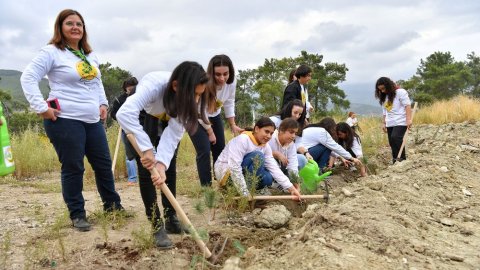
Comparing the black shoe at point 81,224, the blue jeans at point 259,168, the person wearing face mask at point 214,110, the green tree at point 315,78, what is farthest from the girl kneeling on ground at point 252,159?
the green tree at point 315,78

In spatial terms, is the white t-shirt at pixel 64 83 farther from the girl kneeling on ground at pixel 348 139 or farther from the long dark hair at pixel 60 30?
the girl kneeling on ground at pixel 348 139

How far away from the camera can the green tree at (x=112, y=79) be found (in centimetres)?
2912

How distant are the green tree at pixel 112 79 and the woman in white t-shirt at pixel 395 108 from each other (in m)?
23.4

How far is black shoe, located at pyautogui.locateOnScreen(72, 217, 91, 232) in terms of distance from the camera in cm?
330

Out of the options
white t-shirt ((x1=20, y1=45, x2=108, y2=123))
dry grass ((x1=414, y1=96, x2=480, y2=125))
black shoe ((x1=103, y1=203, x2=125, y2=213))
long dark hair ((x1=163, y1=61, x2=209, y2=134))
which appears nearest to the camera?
long dark hair ((x1=163, y1=61, x2=209, y2=134))

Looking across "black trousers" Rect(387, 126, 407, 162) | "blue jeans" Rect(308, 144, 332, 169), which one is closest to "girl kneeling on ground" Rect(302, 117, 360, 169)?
"blue jeans" Rect(308, 144, 332, 169)

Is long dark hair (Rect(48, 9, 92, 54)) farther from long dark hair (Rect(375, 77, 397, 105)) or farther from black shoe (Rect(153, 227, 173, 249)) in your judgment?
long dark hair (Rect(375, 77, 397, 105))

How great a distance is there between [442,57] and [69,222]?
34541 mm

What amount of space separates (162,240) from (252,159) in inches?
56.2

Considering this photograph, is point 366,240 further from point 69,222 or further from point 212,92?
point 69,222

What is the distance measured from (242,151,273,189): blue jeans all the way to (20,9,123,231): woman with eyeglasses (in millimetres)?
1349

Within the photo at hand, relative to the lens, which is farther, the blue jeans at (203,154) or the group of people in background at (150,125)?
the blue jeans at (203,154)

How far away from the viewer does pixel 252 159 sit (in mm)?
4066

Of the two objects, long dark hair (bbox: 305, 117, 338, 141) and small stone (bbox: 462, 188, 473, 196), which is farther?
long dark hair (bbox: 305, 117, 338, 141)
